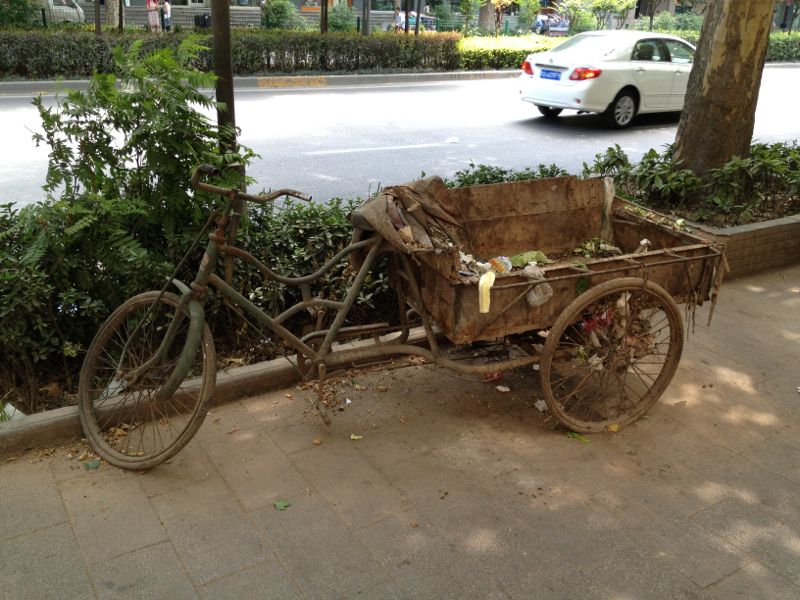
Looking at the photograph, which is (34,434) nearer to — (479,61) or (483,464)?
(483,464)

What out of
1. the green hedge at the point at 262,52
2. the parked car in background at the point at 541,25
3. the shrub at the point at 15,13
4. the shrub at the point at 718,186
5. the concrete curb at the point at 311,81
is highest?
the parked car in background at the point at 541,25

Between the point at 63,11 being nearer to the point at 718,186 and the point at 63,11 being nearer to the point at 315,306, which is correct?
the point at 718,186

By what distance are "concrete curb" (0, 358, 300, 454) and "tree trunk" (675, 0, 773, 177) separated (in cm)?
430

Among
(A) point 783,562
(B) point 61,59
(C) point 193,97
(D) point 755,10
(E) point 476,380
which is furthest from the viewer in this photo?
(B) point 61,59

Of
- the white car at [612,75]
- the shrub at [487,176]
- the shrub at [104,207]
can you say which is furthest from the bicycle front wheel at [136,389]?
the white car at [612,75]

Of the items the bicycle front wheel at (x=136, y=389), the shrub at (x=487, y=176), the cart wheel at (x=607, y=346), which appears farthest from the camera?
the shrub at (x=487, y=176)

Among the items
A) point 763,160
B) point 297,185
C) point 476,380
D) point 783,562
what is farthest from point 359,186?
point 783,562

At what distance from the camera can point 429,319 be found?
3.59 meters

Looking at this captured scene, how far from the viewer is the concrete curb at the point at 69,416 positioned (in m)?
3.28

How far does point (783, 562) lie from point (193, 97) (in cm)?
342

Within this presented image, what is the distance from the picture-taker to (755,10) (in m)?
5.97

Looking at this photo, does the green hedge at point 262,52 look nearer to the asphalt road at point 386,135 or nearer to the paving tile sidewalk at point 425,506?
the asphalt road at point 386,135

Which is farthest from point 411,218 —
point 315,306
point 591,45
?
point 591,45

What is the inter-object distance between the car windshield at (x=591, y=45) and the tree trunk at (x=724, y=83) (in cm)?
637
